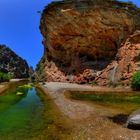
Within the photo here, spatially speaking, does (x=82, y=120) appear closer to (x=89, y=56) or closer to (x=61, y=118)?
(x=61, y=118)

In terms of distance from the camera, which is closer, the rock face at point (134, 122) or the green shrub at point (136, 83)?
the rock face at point (134, 122)

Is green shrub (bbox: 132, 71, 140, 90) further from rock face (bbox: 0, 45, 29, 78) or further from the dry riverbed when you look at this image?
rock face (bbox: 0, 45, 29, 78)

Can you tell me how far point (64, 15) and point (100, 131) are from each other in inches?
2174

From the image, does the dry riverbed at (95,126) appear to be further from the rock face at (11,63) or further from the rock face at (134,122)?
the rock face at (11,63)

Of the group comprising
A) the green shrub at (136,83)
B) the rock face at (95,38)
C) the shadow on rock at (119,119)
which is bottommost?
the shadow on rock at (119,119)

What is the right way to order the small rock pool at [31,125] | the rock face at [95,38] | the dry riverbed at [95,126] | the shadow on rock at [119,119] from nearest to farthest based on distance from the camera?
the dry riverbed at [95,126]
the small rock pool at [31,125]
the shadow on rock at [119,119]
the rock face at [95,38]

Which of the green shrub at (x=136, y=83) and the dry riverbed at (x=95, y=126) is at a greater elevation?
the green shrub at (x=136, y=83)

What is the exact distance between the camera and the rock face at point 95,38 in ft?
209

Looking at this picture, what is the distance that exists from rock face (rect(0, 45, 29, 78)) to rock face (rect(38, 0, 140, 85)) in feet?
178

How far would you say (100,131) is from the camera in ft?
57.7

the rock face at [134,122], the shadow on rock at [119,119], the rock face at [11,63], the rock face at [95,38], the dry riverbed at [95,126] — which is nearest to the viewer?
the dry riverbed at [95,126]

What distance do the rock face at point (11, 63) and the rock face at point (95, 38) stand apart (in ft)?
178

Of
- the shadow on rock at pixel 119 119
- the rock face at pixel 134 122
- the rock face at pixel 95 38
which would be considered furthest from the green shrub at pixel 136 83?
the rock face at pixel 134 122

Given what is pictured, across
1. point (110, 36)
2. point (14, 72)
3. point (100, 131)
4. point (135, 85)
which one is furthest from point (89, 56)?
point (14, 72)
